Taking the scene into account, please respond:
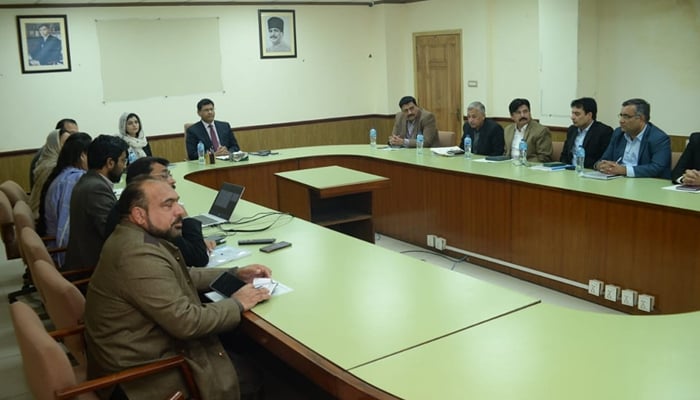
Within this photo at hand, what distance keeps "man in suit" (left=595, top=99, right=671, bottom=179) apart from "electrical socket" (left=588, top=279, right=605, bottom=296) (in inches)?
32.3

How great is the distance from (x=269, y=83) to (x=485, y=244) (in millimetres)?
5324

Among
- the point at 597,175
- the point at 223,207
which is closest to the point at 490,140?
the point at 597,175

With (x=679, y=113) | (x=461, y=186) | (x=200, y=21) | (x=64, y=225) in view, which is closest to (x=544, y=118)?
(x=679, y=113)

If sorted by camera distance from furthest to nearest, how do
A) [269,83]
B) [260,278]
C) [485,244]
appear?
[269,83]
[485,244]
[260,278]

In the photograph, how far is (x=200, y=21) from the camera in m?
8.66

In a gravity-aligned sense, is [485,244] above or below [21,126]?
below

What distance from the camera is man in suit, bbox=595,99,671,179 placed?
14.2 feet

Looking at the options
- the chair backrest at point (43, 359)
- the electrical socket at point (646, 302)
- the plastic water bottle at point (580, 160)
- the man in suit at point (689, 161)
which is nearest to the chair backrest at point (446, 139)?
the plastic water bottle at point (580, 160)

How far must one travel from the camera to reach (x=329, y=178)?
4828 mm

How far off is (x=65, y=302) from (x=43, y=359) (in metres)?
0.64

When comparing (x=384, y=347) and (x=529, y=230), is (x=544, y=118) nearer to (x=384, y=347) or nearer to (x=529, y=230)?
(x=529, y=230)

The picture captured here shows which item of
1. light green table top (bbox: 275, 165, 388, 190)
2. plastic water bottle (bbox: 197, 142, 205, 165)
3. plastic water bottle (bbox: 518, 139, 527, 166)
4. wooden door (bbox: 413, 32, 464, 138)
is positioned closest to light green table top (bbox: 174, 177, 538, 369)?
light green table top (bbox: 275, 165, 388, 190)

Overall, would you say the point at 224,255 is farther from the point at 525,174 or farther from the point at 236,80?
the point at 236,80

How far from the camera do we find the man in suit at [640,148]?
433cm
